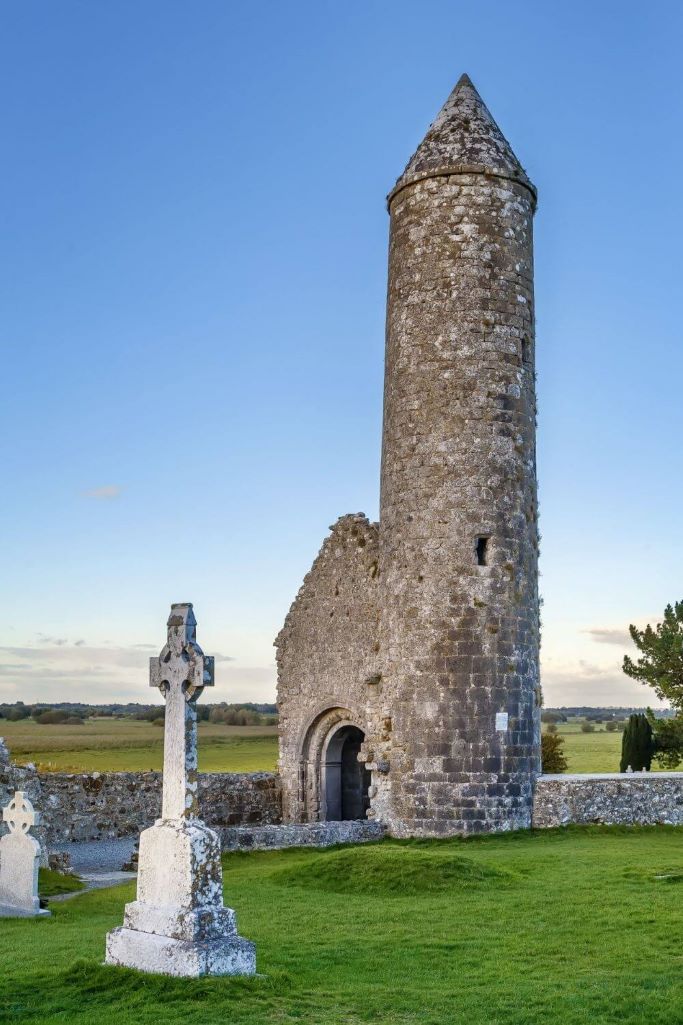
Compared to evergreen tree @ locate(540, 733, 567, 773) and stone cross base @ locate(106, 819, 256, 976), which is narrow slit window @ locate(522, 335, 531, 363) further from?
stone cross base @ locate(106, 819, 256, 976)

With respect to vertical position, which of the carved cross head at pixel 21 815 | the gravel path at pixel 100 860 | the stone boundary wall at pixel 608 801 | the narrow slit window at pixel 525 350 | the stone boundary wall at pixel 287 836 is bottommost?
the gravel path at pixel 100 860

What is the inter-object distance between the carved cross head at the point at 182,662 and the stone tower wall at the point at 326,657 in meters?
14.8

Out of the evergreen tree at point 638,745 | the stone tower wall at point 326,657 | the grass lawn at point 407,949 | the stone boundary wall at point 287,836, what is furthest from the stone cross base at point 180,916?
the evergreen tree at point 638,745

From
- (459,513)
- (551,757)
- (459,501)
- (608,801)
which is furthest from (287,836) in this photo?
(551,757)

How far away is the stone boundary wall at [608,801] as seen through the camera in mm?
23844

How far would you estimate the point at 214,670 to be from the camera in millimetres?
10820

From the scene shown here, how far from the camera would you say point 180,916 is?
998cm

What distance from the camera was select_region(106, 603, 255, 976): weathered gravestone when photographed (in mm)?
9945

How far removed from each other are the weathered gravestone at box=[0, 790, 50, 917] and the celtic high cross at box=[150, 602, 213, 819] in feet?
16.5

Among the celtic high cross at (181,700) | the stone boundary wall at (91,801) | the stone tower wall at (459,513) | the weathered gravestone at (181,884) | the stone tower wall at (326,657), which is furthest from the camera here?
the stone tower wall at (326,657)

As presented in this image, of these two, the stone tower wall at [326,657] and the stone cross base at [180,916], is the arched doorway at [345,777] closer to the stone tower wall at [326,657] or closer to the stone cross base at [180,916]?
the stone tower wall at [326,657]

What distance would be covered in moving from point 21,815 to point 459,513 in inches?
464

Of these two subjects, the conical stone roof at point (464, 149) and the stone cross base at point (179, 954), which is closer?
the stone cross base at point (179, 954)

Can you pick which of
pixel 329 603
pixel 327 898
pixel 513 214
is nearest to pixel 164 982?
pixel 327 898
